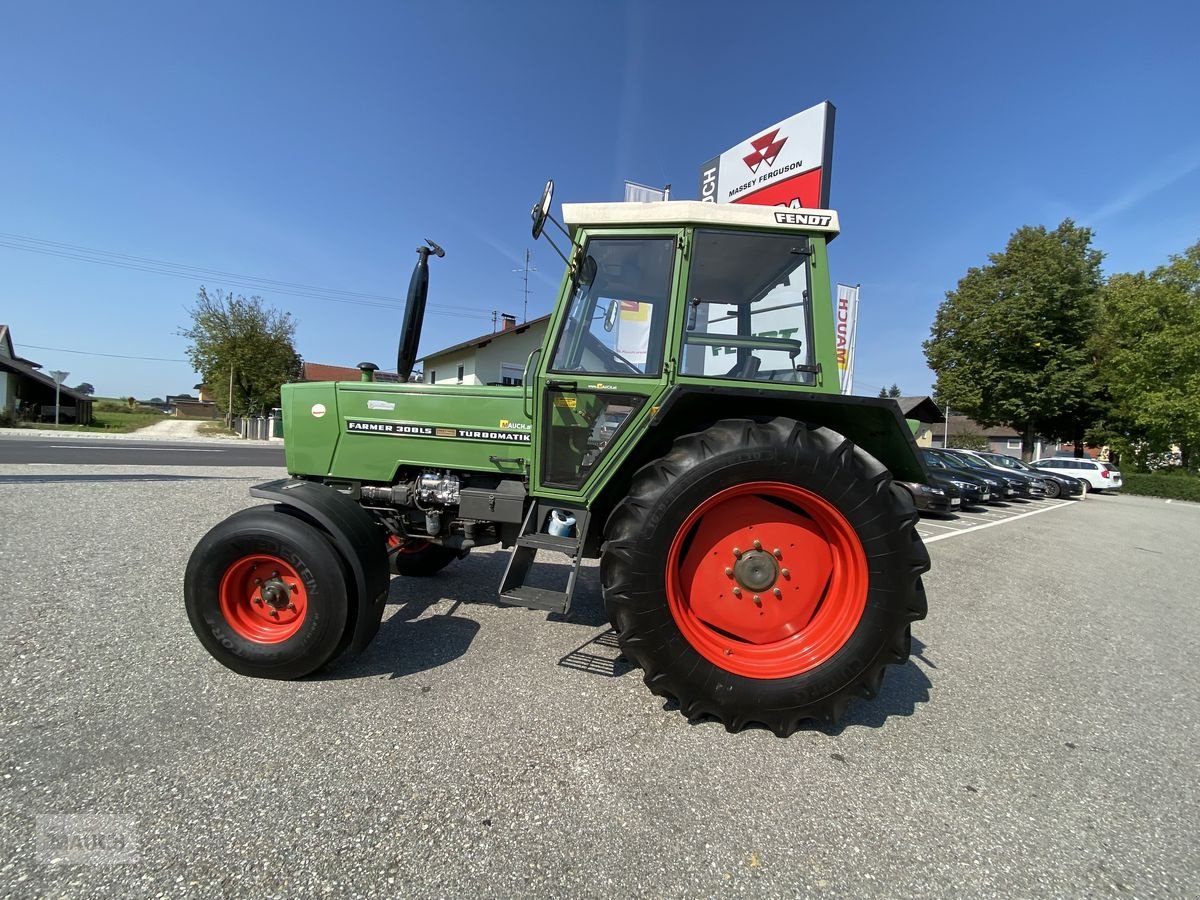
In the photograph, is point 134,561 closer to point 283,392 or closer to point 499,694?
point 283,392

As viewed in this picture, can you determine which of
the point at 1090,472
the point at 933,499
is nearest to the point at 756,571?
the point at 933,499

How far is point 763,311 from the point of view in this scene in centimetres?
278

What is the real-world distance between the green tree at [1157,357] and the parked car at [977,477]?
43.4ft


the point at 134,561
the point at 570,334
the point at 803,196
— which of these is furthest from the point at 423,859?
the point at 803,196

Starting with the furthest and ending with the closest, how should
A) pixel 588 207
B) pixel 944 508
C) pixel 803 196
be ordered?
pixel 944 508 → pixel 803 196 → pixel 588 207

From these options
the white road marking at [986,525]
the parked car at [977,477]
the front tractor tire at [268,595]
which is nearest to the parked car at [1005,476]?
the parked car at [977,477]

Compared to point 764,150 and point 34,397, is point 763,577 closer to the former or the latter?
point 764,150

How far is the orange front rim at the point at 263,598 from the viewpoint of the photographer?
8.19ft

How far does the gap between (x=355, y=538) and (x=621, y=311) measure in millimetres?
1813

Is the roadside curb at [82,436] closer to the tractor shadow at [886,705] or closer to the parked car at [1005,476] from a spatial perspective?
the tractor shadow at [886,705]

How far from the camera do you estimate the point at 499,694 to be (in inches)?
95.6

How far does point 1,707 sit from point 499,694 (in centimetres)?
204

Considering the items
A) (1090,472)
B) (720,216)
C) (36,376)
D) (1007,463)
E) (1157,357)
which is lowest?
(1090,472)

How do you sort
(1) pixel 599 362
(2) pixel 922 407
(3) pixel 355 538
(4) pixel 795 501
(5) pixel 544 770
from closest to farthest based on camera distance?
(5) pixel 544 770 < (4) pixel 795 501 < (3) pixel 355 538 < (1) pixel 599 362 < (2) pixel 922 407
